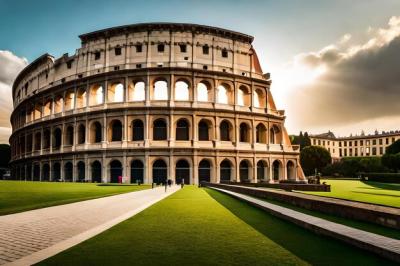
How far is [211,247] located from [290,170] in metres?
42.3

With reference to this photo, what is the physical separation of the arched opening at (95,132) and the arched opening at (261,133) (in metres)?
20.6

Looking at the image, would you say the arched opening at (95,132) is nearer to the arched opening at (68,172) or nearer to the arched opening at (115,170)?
Result: the arched opening at (115,170)

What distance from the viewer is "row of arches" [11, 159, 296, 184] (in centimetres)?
3866

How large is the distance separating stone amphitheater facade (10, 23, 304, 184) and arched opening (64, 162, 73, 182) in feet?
0.42

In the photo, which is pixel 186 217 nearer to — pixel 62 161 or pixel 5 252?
pixel 5 252

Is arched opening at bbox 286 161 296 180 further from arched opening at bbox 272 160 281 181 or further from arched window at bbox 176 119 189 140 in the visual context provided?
arched window at bbox 176 119 189 140

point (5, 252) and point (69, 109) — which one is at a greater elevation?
point (69, 109)

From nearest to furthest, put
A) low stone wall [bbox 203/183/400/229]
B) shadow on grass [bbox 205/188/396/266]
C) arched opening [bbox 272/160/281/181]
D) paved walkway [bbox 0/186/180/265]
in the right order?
shadow on grass [bbox 205/188/396/266] < paved walkway [bbox 0/186/180/265] < low stone wall [bbox 203/183/400/229] < arched opening [bbox 272/160/281/181]

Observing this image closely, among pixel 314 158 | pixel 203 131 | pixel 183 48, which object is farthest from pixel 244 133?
pixel 314 158

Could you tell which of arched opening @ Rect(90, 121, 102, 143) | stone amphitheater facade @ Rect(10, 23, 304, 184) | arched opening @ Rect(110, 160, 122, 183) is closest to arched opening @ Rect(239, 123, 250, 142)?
stone amphitheater facade @ Rect(10, 23, 304, 184)

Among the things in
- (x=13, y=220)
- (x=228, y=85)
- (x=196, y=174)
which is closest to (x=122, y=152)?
(x=196, y=174)

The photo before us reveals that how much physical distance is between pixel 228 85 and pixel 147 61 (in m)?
10.5

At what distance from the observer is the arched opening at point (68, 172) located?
42094mm

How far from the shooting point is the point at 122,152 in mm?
38125
